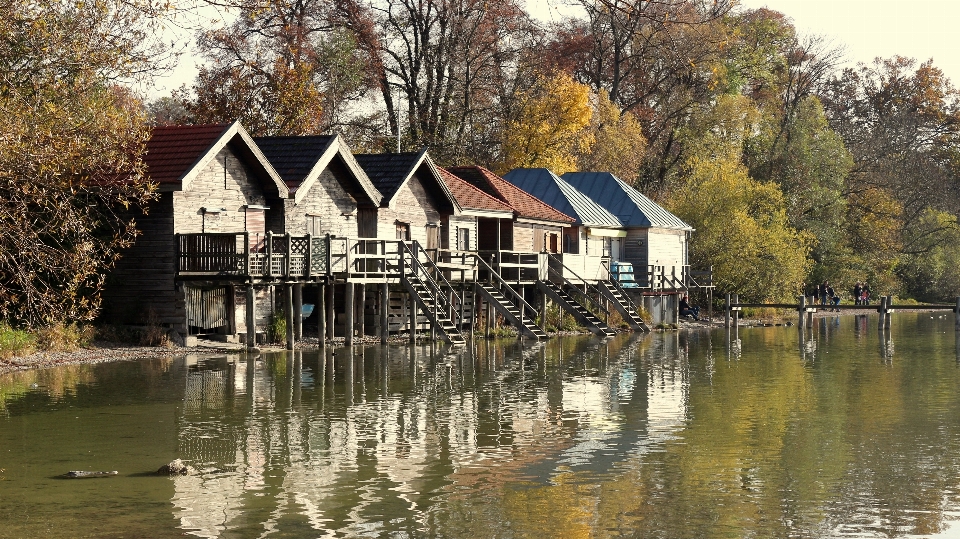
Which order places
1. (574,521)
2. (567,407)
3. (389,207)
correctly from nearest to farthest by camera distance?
(574,521)
(567,407)
(389,207)

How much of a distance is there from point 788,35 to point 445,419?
230 ft

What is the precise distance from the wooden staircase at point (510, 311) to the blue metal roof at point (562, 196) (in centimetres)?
1082

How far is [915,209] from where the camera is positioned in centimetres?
9919

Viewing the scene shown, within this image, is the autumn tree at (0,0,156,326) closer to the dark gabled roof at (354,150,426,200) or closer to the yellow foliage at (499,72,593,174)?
the dark gabled roof at (354,150,426,200)

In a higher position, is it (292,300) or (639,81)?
(639,81)

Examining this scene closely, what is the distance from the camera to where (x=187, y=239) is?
39031 mm

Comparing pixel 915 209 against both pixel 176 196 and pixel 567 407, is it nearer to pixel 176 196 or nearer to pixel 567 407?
pixel 176 196

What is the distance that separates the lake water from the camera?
51.6 feet

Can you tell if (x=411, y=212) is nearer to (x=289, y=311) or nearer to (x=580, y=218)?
(x=289, y=311)

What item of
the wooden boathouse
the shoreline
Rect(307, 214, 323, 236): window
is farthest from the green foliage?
Rect(307, 214, 323, 236): window

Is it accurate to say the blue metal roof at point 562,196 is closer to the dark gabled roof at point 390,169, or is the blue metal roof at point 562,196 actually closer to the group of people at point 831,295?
the dark gabled roof at point 390,169

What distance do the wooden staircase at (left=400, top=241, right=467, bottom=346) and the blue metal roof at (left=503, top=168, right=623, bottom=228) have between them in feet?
49.8

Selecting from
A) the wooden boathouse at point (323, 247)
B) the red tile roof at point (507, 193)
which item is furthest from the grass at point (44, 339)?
the red tile roof at point (507, 193)

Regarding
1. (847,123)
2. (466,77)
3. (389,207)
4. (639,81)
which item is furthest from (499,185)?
(847,123)
